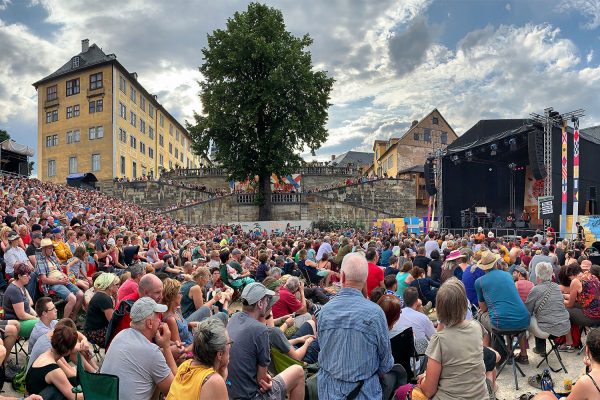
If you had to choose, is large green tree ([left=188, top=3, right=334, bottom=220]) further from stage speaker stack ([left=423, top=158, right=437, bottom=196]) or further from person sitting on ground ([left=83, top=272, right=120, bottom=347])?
person sitting on ground ([left=83, top=272, right=120, bottom=347])

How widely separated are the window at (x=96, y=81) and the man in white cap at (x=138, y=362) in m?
43.6

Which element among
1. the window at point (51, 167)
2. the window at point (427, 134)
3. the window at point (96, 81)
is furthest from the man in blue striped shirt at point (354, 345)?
the window at point (427, 134)

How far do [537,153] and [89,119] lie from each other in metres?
39.0

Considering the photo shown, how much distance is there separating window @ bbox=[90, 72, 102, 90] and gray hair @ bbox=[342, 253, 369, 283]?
44477mm

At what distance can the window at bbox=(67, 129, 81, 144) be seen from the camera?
42688 millimetres

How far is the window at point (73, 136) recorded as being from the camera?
42.7 metres

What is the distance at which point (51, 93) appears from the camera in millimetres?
44531

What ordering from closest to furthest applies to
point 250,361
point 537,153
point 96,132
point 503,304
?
point 250,361 → point 503,304 → point 537,153 → point 96,132

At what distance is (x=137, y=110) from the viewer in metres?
48.3

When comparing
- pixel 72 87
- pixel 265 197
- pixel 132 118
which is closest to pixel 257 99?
pixel 265 197

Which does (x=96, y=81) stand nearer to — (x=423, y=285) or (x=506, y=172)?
(x=506, y=172)

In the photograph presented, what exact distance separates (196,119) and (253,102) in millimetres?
4625

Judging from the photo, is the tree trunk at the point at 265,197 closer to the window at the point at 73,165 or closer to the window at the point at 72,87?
the window at the point at 73,165

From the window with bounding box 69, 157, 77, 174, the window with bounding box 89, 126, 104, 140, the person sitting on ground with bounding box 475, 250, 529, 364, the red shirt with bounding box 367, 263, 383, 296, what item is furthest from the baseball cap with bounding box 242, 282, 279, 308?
the window with bounding box 69, 157, 77, 174
